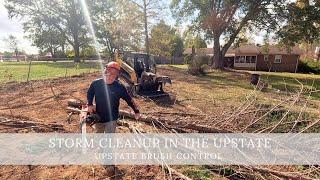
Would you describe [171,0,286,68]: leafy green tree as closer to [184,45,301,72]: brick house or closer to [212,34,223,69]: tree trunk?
[212,34,223,69]: tree trunk

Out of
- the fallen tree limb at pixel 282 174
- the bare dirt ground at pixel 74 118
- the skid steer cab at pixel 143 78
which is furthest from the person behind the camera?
the skid steer cab at pixel 143 78

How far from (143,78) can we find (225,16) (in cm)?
2100

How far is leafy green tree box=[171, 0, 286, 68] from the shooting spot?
28.7 meters

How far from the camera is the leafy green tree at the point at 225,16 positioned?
28672mm

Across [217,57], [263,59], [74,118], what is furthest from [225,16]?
[74,118]

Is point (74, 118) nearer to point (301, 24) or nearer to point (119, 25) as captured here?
point (301, 24)

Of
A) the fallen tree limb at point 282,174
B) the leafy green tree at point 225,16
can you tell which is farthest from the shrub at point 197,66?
the fallen tree limb at point 282,174

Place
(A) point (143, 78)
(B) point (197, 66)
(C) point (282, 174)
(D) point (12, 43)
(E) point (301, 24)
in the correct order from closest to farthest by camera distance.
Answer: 1. (C) point (282, 174)
2. (A) point (143, 78)
3. (B) point (197, 66)
4. (E) point (301, 24)
5. (D) point (12, 43)

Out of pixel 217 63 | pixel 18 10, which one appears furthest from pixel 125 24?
pixel 18 10

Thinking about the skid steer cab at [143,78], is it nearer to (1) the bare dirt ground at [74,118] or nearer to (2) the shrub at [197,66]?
(1) the bare dirt ground at [74,118]

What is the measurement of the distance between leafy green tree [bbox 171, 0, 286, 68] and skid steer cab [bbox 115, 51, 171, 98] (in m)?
16.4

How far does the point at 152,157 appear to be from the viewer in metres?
6.04

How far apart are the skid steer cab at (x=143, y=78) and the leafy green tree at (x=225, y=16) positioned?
→ 54.0ft

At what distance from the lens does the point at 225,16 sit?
1233 inches
